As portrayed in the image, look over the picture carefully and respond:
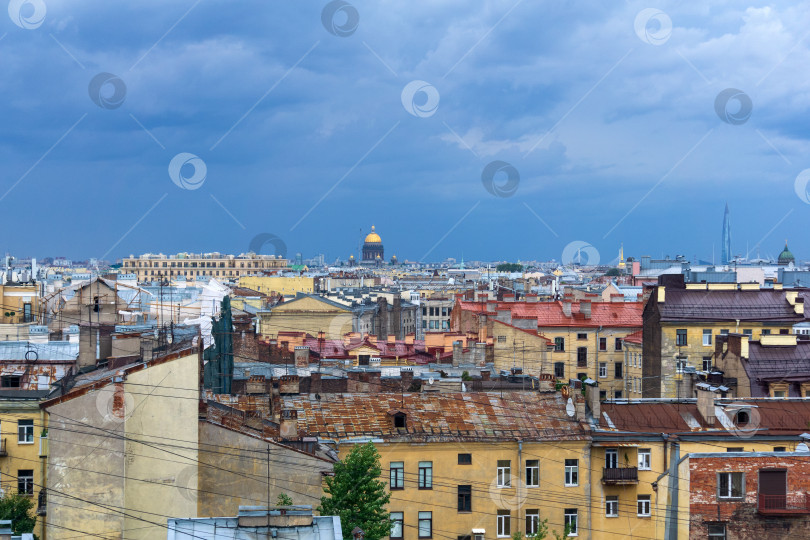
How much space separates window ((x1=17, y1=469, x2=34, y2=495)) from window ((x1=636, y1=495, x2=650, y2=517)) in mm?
14275

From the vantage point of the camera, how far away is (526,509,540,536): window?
2550 centimetres

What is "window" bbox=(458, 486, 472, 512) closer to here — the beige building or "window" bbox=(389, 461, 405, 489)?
"window" bbox=(389, 461, 405, 489)

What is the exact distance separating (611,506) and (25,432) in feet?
45.9

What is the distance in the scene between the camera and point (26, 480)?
2484cm

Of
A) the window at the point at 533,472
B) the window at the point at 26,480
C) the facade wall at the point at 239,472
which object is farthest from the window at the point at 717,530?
the window at the point at 26,480

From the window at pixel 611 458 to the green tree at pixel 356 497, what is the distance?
24.1 ft

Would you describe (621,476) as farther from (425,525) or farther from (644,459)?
(425,525)

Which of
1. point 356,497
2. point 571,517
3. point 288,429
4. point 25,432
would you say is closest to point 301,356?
point 25,432

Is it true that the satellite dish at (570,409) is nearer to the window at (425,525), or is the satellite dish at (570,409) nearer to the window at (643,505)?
the window at (643,505)

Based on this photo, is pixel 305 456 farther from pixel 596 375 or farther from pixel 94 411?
pixel 596 375

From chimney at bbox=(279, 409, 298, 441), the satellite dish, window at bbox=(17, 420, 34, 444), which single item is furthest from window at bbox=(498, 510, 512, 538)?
window at bbox=(17, 420, 34, 444)

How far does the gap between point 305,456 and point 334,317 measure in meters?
47.4

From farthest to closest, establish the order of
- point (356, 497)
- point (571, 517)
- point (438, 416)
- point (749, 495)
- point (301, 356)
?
1. point (301, 356)
2. point (438, 416)
3. point (571, 517)
4. point (749, 495)
5. point (356, 497)

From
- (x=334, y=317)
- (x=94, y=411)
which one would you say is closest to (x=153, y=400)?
(x=94, y=411)
